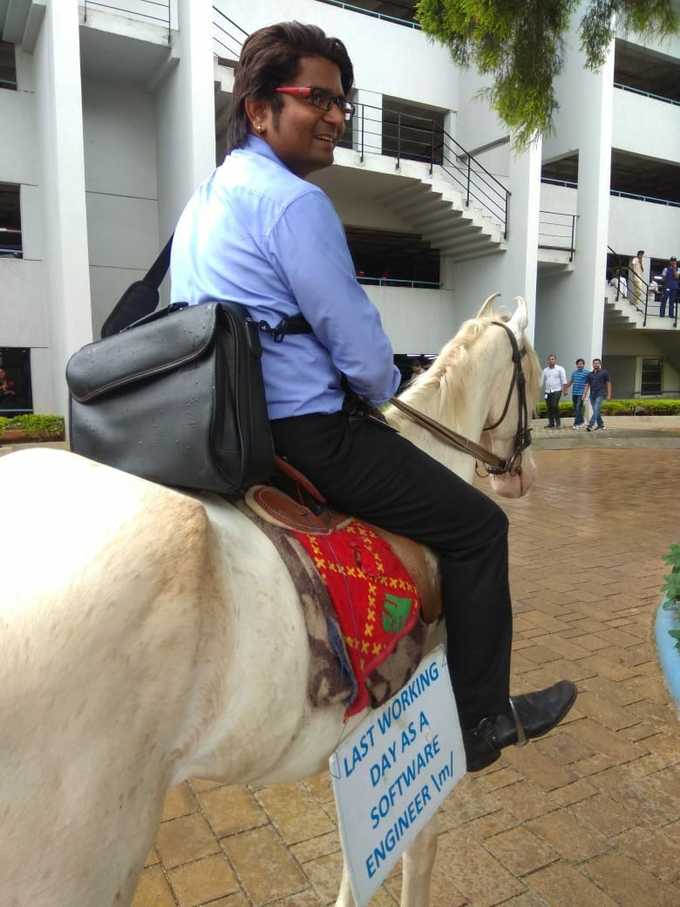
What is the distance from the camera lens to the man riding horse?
5.03ft

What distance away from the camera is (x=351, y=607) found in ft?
4.97

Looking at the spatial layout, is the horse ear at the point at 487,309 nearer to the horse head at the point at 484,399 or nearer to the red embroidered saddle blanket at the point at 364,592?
the horse head at the point at 484,399

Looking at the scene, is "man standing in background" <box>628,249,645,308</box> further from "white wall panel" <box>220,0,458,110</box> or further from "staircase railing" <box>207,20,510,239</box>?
"white wall panel" <box>220,0,458,110</box>

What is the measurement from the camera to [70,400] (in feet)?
5.42

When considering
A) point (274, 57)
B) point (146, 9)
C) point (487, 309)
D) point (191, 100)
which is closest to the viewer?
point (274, 57)

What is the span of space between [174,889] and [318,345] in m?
1.95

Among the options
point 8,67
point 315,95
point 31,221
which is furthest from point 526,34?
point 8,67

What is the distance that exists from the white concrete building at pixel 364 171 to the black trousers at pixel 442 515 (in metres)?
12.5

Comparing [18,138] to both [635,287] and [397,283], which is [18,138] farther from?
[635,287]

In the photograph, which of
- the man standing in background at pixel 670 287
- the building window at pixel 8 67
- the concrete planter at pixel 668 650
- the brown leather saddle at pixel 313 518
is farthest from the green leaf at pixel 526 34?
the man standing in background at pixel 670 287

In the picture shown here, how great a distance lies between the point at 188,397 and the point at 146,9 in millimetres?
15774

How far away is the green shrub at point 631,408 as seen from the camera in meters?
18.4

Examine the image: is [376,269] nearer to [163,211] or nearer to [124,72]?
[163,211]

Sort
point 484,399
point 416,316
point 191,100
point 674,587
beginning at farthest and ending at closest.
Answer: point 416,316 → point 191,100 → point 674,587 → point 484,399
